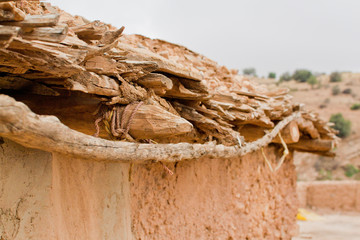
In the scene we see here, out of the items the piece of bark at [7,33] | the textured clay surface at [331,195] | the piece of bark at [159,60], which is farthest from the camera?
the textured clay surface at [331,195]

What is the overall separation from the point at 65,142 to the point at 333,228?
10454 millimetres

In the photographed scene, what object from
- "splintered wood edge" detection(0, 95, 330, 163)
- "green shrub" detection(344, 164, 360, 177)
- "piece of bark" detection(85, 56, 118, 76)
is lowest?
"green shrub" detection(344, 164, 360, 177)

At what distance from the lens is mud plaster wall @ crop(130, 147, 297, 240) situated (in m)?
2.88

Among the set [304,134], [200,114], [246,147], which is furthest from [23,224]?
[304,134]

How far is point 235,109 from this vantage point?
3318mm

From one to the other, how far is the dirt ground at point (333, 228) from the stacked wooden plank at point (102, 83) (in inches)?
248

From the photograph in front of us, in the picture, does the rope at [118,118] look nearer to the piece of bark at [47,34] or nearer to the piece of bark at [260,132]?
the piece of bark at [47,34]

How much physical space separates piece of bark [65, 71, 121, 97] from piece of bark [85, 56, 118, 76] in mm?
26

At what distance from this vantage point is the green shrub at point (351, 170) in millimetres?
19859

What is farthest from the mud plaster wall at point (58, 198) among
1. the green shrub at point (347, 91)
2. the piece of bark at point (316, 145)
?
the green shrub at point (347, 91)

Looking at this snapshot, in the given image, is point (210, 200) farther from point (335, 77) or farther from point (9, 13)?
point (335, 77)

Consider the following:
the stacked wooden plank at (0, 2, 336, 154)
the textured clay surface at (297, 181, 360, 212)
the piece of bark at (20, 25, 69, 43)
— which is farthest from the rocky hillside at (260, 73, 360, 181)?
the piece of bark at (20, 25, 69, 43)

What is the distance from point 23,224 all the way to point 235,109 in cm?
194

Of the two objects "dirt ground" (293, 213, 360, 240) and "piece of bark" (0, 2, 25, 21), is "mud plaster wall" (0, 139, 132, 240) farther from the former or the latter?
"dirt ground" (293, 213, 360, 240)
